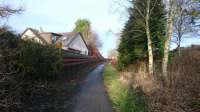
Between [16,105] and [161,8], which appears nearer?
[16,105]

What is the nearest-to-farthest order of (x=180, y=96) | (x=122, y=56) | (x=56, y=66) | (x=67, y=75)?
(x=180, y=96)
(x=56, y=66)
(x=67, y=75)
(x=122, y=56)

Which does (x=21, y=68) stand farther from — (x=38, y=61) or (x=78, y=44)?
(x=78, y=44)

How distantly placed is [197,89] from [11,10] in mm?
8021


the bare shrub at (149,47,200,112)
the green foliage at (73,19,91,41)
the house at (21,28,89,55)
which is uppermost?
the green foliage at (73,19,91,41)

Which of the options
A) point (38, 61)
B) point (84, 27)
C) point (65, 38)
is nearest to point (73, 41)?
point (65, 38)

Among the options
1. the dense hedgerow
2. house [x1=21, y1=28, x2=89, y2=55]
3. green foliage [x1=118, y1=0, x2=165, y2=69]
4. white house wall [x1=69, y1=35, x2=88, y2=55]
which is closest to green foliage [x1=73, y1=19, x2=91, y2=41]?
white house wall [x1=69, y1=35, x2=88, y2=55]

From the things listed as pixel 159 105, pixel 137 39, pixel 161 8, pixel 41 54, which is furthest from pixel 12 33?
pixel 161 8

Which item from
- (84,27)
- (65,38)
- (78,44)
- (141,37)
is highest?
(84,27)

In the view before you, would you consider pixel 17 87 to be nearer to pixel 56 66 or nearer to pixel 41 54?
pixel 41 54

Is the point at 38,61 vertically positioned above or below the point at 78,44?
below

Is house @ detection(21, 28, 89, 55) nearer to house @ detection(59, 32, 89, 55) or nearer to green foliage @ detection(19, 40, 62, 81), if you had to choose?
house @ detection(59, 32, 89, 55)

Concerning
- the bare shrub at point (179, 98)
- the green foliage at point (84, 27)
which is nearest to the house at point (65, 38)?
the green foliage at point (84, 27)

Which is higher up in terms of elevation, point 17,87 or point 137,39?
point 137,39

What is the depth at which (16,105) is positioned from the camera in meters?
7.38
